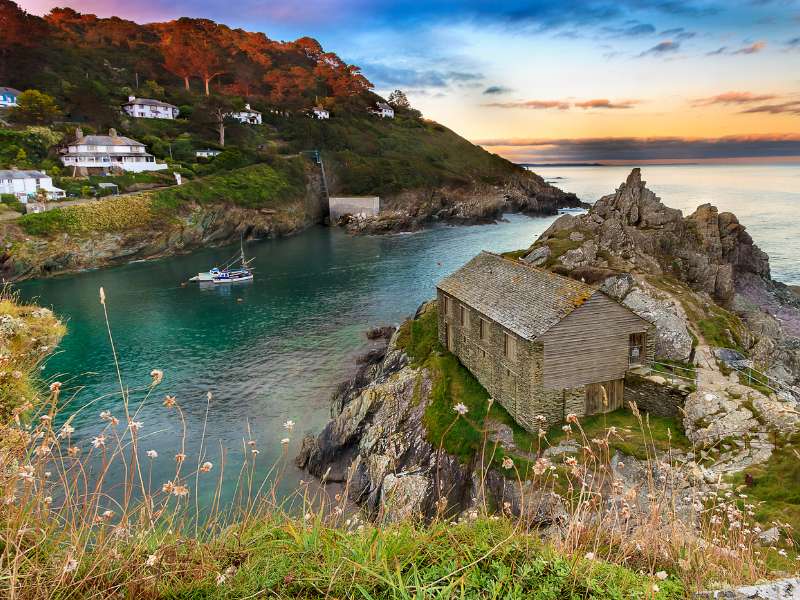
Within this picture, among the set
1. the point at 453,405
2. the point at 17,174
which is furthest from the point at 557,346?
the point at 17,174

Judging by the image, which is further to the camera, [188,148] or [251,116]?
[251,116]

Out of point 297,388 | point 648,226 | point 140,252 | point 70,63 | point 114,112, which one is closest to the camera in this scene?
point 297,388

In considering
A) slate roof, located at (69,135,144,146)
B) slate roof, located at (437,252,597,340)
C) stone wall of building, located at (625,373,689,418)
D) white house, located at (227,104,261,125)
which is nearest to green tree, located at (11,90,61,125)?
slate roof, located at (69,135,144,146)

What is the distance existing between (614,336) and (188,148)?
11606cm

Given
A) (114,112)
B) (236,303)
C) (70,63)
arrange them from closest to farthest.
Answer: (236,303), (114,112), (70,63)

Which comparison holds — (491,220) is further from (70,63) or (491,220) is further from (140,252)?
(70,63)

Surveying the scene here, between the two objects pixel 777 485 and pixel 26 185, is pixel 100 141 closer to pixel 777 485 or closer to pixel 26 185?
pixel 26 185

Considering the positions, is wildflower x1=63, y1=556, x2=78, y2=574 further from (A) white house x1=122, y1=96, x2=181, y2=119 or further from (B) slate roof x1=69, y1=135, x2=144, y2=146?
(A) white house x1=122, y1=96, x2=181, y2=119

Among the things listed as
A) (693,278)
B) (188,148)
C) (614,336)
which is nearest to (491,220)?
(188,148)

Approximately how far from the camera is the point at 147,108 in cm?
12425

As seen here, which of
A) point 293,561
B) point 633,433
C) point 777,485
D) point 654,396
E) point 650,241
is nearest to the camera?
point 293,561

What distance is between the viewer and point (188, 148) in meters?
116

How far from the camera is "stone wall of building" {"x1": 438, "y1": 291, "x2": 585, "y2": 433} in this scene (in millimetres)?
22188

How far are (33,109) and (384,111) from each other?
11578 cm
